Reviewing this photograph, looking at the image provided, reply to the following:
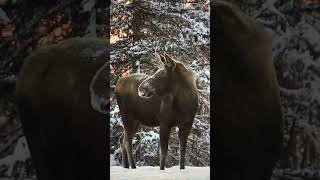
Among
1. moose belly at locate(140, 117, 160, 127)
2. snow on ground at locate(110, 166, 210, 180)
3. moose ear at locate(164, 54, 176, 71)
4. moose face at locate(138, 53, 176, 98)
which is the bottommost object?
snow on ground at locate(110, 166, 210, 180)

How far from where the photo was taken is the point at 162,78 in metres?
3.34

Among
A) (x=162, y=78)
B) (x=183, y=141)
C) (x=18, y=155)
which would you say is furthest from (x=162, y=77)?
(x=18, y=155)

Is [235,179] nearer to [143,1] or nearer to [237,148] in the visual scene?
[237,148]

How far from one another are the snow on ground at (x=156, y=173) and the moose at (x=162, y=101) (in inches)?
1.5

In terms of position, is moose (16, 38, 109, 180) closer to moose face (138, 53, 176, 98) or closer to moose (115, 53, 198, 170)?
moose (115, 53, 198, 170)

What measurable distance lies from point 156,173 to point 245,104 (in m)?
0.72

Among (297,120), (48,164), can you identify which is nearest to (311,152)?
(297,120)

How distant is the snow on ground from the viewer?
10.6ft

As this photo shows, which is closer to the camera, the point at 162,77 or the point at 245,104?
the point at 245,104

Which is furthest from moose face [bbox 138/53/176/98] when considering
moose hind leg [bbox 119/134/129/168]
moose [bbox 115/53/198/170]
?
moose hind leg [bbox 119/134/129/168]

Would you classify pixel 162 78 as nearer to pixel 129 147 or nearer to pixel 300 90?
pixel 129 147

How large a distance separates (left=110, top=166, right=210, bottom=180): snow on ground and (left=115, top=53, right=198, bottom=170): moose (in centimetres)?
4

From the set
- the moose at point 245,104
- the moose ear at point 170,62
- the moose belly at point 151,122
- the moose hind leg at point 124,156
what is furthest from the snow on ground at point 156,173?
the moose ear at point 170,62

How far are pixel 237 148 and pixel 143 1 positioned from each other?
1.13m
